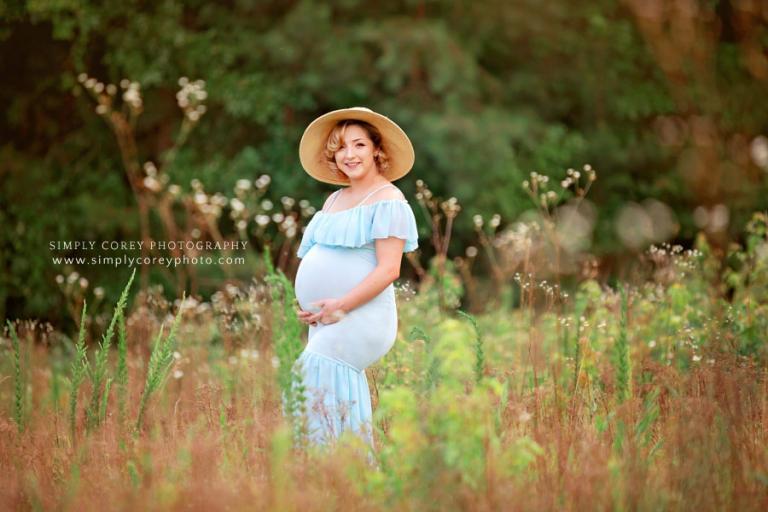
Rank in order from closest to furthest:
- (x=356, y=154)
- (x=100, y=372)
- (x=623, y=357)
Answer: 1. (x=623, y=357)
2. (x=100, y=372)
3. (x=356, y=154)

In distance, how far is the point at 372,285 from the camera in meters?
3.73

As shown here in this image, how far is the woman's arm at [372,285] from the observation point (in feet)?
12.2

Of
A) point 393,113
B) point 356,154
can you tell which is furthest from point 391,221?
point 393,113

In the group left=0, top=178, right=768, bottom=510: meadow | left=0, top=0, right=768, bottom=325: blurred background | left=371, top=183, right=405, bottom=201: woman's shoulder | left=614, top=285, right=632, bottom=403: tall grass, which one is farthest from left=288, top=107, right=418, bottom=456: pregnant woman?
left=0, top=0, right=768, bottom=325: blurred background

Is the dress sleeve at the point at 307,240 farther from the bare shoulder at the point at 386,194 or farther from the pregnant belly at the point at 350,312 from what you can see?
the bare shoulder at the point at 386,194

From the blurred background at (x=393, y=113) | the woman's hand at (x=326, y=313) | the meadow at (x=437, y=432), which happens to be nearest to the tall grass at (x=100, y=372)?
the meadow at (x=437, y=432)

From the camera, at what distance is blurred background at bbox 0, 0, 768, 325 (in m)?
11.8

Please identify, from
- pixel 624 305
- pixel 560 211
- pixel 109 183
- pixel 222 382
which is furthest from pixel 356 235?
pixel 560 211

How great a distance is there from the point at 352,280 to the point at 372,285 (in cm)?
15

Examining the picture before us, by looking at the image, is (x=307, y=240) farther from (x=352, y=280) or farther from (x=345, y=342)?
(x=345, y=342)

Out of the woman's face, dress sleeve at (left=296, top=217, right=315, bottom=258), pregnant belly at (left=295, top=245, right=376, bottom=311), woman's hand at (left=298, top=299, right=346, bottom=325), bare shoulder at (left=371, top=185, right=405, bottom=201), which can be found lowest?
woman's hand at (left=298, top=299, right=346, bottom=325)

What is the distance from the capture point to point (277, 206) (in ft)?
40.3

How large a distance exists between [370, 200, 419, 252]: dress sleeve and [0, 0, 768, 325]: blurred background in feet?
24.5

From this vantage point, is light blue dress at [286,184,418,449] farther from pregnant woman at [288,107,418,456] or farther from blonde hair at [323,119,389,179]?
blonde hair at [323,119,389,179]
